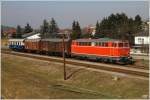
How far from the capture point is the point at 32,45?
69500mm

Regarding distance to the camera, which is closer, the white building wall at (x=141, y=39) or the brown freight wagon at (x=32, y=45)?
the brown freight wagon at (x=32, y=45)

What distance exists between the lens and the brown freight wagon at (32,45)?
66.6 metres

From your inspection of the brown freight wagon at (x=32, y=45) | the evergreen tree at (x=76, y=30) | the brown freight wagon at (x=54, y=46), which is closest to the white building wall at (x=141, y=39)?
the brown freight wagon at (x=32, y=45)

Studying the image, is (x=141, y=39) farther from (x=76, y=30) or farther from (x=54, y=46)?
(x=76, y=30)

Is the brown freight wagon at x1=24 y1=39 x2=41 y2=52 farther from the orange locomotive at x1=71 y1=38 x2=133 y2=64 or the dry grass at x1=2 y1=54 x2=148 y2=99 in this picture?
the dry grass at x1=2 y1=54 x2=148 y2=99

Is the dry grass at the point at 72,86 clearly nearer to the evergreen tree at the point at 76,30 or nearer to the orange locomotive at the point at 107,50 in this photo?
the orange locomotive at the point at 107,50

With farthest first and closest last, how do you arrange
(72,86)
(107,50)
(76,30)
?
1. (76,30)
2. (107,50)
3. (72,86)

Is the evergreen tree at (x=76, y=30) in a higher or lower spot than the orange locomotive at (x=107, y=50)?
higher

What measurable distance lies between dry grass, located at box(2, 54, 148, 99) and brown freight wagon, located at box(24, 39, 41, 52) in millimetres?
23046

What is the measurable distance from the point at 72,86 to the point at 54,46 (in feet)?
84.9

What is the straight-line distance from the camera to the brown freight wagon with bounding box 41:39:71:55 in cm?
5391

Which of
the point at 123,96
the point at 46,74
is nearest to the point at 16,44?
the point at 46,74

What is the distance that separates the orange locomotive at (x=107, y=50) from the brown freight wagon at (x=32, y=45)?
19.5 metres

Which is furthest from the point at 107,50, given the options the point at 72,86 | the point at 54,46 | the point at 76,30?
the point at 76,30
